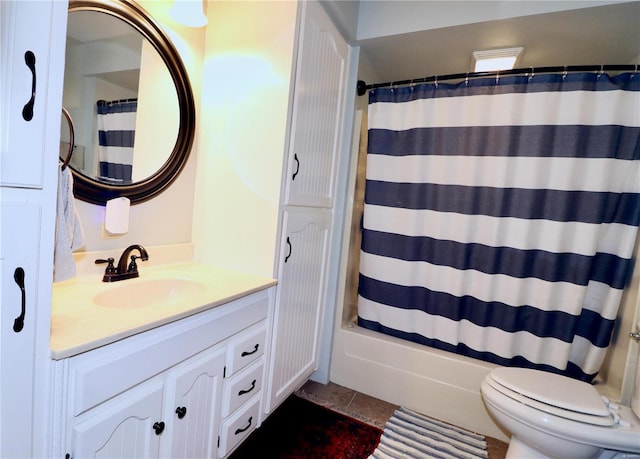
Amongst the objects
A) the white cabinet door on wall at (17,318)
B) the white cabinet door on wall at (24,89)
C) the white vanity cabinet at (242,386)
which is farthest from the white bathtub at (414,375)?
the white cabinet door on wall at (24,89)

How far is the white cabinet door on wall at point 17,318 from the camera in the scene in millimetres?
557

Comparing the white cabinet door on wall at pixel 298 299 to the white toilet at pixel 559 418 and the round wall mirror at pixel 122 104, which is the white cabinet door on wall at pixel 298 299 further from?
the white toilet at pixel 559 418

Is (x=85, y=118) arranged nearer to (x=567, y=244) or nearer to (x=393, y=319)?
(x=393, y=319)

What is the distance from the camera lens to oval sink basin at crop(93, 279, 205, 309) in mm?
1098

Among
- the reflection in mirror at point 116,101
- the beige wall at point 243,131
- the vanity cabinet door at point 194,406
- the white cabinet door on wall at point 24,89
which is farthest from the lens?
the beige wall at point 243,131

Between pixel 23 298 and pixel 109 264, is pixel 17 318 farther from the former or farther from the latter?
pixel 109 264

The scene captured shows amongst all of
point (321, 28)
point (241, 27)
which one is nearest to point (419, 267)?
point (321, 28)

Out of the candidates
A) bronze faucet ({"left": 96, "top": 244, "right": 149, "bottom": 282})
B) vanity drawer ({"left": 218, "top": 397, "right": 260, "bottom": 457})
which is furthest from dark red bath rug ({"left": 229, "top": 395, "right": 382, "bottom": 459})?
bronze faucet ({"left": 96, "top": 244, "right": 149, "bottom": 282})

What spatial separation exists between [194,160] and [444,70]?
1.78 m

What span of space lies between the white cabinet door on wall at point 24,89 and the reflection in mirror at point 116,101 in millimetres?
614

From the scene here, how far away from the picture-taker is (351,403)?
185 centimetres

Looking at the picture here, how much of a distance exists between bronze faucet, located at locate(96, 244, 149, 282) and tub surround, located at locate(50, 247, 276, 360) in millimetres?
31

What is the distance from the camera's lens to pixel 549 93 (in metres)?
1.52

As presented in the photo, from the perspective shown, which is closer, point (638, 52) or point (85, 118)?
point (85, 118)
